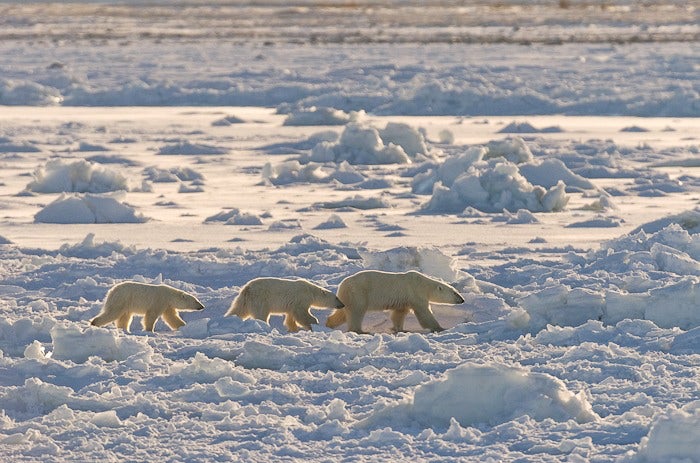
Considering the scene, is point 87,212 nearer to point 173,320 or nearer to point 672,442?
point 173,320

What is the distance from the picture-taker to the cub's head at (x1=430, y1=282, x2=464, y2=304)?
6316 millimetres

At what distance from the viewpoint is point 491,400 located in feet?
15.4

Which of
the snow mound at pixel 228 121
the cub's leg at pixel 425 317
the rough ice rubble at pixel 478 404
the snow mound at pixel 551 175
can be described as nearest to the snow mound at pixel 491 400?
the rough ice rubble at pixel 478 404

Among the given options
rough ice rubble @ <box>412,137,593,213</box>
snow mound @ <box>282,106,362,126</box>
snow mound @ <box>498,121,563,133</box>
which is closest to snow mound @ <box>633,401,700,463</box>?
rough ice rubble @ <box>412,137,593,213</box>

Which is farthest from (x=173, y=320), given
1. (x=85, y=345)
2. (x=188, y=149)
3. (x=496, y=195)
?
(x=188, y=149)

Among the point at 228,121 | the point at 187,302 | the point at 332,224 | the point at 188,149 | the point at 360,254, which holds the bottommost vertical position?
the point at 228,121

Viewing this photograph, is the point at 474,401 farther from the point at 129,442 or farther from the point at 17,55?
the point at 17,55

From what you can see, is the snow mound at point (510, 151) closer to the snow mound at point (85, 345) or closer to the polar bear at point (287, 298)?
the polar bear at point (287, 298)

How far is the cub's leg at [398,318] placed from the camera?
6336mm

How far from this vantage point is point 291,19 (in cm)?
4741

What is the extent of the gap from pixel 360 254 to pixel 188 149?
253 inches

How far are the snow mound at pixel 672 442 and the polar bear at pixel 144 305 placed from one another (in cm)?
272

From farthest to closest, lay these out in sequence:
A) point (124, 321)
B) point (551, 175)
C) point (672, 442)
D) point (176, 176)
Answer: point (176, 176) < point (551, 175) < point (124, 321) < point (672, 442)

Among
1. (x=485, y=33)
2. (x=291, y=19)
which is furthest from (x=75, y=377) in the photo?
(x=291, y=19)
